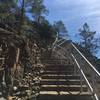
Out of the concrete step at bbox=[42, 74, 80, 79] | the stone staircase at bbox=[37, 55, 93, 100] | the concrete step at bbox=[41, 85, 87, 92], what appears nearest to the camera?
the stone staircase at bbox=[37, 55, 93, 100]

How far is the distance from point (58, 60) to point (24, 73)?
7.61ft

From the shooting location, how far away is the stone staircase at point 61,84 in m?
9.23

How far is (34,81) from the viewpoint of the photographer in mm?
11766

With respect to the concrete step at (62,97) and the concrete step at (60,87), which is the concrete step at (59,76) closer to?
the concrete step at (60,87)

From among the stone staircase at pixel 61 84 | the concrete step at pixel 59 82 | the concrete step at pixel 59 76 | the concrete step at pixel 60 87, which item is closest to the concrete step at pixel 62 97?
the stone staircase at pixel 61 84

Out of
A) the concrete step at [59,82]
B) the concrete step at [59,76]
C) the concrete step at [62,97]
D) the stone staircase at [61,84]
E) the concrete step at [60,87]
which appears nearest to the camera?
the concrete step at [62,97]

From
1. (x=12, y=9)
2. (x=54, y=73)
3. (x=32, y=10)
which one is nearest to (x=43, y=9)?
(x=32, y=10)

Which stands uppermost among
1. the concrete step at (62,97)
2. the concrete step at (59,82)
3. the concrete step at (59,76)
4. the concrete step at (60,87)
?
the concrete step at (59,76)

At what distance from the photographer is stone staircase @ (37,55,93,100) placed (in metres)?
9.23

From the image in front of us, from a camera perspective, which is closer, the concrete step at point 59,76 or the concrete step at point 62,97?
the concrete step at point 62,97

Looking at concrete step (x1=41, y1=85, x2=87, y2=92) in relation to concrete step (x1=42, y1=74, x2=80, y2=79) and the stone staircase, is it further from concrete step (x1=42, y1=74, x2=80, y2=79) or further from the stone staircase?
concrete step (x1=42, y1=74, x2=80, y2=79)

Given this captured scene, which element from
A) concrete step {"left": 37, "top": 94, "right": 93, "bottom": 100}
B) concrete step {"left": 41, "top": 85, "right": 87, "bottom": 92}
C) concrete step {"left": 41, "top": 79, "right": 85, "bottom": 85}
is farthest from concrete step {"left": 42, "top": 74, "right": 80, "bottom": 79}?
concrete step {"left": 37, "top": 94, "right": 93, "bottom": 100}

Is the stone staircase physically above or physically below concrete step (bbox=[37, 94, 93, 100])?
above

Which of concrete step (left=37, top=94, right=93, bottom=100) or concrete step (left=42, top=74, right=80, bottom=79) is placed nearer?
concrete step (left=37, top=94, right=93, bottom=100)
